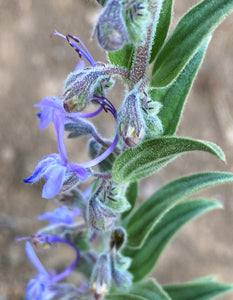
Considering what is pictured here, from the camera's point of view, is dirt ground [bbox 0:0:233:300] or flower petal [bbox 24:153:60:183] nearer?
flower petal [bbox 24:153:60:183]

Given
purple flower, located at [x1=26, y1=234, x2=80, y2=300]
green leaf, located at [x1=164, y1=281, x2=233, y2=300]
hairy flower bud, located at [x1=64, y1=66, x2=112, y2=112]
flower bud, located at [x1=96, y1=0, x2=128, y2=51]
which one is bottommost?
purple flower, located at [x1=26, y1=234, x2=80, y2=300]

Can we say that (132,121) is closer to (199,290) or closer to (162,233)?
(162,233)

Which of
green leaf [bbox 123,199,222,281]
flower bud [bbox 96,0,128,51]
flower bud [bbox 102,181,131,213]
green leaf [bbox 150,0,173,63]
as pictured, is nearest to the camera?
flower bud [bbox 96,0,128,51]

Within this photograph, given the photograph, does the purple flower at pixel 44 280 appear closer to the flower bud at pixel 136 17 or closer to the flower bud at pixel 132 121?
the flower bud at pixel 132 121

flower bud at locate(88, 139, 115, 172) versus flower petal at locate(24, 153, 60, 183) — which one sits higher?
flower bud at locate(88, 139, 115, 172)

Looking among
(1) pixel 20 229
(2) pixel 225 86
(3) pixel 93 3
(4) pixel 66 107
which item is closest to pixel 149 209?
(4) pixel 66 107

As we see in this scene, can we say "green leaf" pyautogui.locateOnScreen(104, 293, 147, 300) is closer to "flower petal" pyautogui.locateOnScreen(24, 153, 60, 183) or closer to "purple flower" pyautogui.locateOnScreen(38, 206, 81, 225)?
"purple flower" pyautogui.locateOnScreen(38, 206, 81, 225)

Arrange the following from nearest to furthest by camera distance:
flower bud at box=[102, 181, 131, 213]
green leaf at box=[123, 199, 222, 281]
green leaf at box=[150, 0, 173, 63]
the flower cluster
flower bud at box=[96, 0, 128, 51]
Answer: flower bud at box=[96, 0, 128, 51] → the flower cluster → green leaf at box=[150, 0, 173, 63] → flower bud at box=[102, 181, 131, 213] → green leaf at box=[123, 199, 222, 281]

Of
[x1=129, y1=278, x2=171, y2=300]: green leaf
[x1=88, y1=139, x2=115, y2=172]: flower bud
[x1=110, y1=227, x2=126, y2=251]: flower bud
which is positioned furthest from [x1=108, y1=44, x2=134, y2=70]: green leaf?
[x1=129, y1=278, x2=171, y2=300]: green leaf
